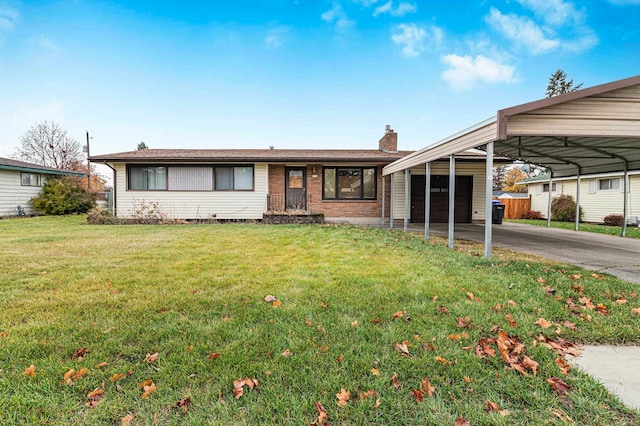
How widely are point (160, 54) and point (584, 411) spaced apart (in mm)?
18398

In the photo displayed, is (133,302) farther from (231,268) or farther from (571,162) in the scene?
(571,162)

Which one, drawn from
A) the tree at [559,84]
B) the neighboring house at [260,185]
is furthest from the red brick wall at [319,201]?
the tree at [559,84]

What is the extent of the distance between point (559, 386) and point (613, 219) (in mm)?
19304

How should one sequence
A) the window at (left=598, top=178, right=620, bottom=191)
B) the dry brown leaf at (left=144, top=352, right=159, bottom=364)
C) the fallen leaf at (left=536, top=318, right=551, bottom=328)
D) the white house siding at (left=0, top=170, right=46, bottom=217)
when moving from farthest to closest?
the window at (left=598, top=178, right=620, bottom=191), the white house siding at (left=0, top=170, right=46, bottom=217), the fallen leaf at (left=536, top=318, right=551, bottom=328), the dry brown leaf at (left=144, top=352, right=159, bottom=364)

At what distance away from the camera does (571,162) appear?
443 inches

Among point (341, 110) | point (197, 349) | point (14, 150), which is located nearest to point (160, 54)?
point (341, 110)

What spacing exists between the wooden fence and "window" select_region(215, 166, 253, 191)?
18623mm

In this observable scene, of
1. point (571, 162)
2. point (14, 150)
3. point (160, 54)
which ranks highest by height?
point (160, 54)

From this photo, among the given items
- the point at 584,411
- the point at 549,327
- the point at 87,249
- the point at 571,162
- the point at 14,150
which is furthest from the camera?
the point at 14,150

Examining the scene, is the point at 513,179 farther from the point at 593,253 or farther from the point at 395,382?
the point at 395,382

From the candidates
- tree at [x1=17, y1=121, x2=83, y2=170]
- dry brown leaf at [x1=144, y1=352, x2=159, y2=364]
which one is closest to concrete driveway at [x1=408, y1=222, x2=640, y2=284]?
dry brown leaf at [x1=144, y1=352, x2=159, y2=364]

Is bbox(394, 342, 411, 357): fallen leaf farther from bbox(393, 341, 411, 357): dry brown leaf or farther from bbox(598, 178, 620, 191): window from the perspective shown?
bbox(598, 178, 620, 191): window

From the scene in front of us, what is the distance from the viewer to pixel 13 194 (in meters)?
15.6

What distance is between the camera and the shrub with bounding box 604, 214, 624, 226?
15.0 metres
